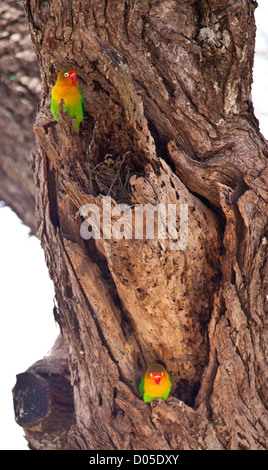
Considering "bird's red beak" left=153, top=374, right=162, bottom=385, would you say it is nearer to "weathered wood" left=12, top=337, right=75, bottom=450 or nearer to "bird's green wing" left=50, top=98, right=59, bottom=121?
"weathered wood" left=12, top=337, right=75, bottom=450

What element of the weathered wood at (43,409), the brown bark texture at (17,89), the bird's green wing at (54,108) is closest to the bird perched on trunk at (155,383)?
the weathered wood at (43,409)

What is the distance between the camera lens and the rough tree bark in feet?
8.18

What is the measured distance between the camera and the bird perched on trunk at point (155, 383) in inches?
101

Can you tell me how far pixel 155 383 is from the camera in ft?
8.48

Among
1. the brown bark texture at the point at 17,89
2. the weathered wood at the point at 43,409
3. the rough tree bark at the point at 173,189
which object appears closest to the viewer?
the rough tree bark at the point at 173,189

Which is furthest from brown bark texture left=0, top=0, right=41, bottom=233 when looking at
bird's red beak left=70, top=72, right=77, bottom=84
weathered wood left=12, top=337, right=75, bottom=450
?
weathered wood left=12, top=337, right=75, bottom=450

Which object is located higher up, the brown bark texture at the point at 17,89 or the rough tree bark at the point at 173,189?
the brown bark texture at the point at 17,89

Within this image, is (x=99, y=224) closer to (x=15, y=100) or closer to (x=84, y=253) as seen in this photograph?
(x=84, y=253)

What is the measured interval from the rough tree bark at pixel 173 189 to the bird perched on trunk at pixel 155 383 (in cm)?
8

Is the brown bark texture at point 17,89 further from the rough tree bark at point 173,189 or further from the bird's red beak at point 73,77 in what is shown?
the bird's red beak at point 73,77

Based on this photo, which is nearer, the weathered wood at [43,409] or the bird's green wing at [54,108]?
the bird's green wing at [54,108]

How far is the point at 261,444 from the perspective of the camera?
249 cm
